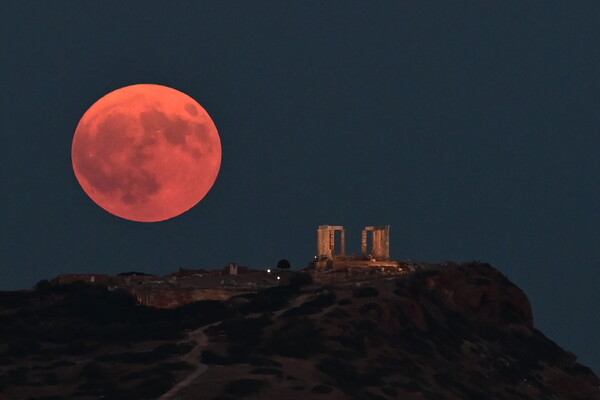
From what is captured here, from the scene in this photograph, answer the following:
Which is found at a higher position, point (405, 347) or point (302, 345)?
point (405, 347)

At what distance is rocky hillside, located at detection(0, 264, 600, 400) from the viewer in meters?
75.0

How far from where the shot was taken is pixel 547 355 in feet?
369

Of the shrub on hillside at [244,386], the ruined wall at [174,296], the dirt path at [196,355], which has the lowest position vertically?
the shrub on hillside at [244,386]

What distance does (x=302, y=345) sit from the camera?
275ft

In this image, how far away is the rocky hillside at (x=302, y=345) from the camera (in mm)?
75000

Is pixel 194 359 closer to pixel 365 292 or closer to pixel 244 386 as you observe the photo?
pixel 244 386

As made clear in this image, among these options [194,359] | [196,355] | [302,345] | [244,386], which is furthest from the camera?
[302,345]

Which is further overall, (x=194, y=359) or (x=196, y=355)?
(x=196, y=355)

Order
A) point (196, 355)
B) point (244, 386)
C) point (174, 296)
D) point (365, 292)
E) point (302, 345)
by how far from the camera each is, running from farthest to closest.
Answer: point (174, 296) < point (365, 292) < point (302, 345) < point (196, 355) < point (244, 386)

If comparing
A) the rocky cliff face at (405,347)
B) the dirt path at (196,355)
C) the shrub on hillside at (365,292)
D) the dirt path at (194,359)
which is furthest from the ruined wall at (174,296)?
the shrub on hillside at (365,292)

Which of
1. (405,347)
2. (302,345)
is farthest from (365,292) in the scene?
(302,345)

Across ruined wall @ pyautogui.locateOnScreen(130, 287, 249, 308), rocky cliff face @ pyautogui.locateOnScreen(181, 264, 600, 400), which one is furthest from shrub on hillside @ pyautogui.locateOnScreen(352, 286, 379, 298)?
ruined wall @ pyautogui.locateOnScreen(130, 287, 249, 308)

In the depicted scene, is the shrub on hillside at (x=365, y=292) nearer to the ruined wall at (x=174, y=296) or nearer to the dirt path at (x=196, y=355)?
the dirt path at (x=196, y=355)

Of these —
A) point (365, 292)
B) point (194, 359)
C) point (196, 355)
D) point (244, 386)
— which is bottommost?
point (244, 386)
